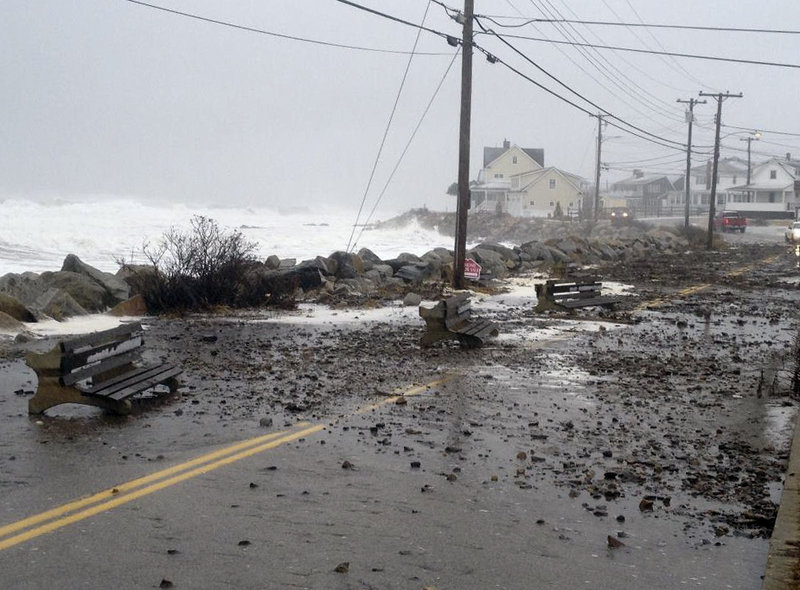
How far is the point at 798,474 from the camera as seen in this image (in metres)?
7.17

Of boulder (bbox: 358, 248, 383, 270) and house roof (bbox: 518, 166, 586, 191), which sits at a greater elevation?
house roof (bbox: 518, 166, 586, 191)

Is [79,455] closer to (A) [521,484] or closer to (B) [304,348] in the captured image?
(A) [521,484]

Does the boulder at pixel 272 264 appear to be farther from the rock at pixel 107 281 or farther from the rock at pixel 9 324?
the rock at pixel 9 324

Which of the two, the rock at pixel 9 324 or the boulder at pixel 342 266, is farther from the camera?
the boulder at pixel 342 266

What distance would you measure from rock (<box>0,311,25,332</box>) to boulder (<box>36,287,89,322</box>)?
152 centimetres

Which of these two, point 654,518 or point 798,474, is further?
point 798,474

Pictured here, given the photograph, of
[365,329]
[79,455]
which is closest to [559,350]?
[365,329]

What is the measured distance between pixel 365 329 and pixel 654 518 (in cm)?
1062

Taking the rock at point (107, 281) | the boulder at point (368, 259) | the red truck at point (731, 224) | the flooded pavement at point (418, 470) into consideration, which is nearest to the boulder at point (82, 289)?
the rock at point (107, 281)

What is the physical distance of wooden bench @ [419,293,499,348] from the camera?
47.6ft

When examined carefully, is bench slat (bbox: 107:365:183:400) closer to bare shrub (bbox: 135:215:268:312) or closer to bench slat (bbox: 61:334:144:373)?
bench slat (bbox: 61:334:144:373)

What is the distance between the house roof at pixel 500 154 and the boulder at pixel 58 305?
349 ft

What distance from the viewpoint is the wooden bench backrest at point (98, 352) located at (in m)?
9.24

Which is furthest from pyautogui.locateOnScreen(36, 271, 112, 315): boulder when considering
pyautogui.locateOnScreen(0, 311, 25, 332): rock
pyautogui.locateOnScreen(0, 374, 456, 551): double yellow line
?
pyautogui.locateOnScreen(0, 374, 456, 551): double yellow line
